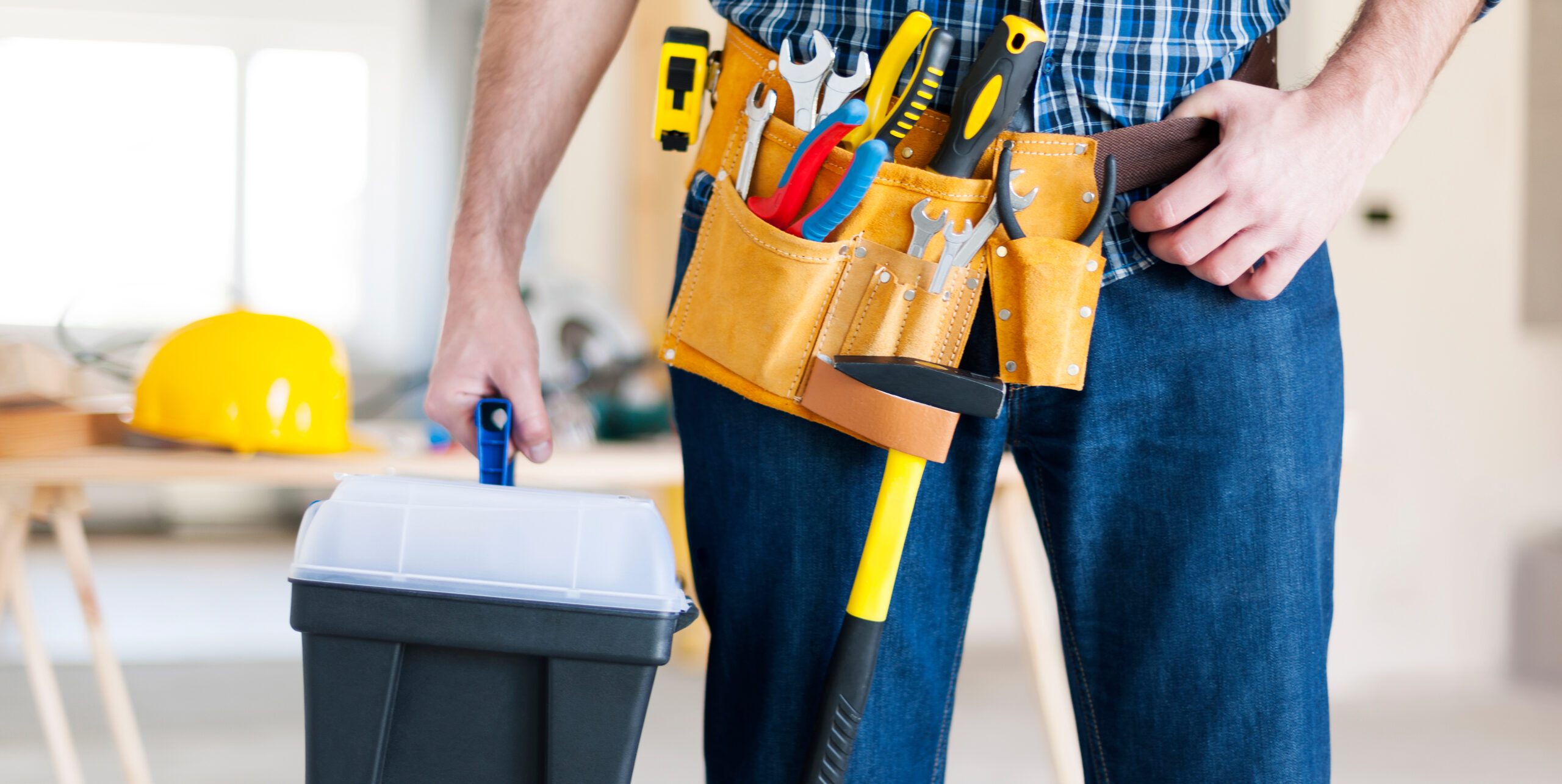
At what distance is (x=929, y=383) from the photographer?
559 mm

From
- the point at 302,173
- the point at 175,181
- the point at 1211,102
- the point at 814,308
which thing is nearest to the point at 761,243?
the point at 814,308

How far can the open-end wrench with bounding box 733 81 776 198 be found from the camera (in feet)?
2.12

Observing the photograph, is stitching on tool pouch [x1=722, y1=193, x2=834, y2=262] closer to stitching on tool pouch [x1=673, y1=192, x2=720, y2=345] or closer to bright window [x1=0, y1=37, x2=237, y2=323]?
stitching on tool pouch [x1=673, y1=192, x2=720, y2=345]

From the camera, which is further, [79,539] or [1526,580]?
[1526,580]

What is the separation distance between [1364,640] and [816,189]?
2.80m

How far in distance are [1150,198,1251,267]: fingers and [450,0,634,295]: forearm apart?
0.45 meters

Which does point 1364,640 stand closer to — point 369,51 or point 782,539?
point 782,539

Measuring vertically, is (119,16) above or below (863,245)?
above

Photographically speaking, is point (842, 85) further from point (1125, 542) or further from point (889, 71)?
point (1125, 542)

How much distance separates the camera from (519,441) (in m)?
0.72

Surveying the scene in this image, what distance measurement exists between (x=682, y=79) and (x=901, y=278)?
23cm

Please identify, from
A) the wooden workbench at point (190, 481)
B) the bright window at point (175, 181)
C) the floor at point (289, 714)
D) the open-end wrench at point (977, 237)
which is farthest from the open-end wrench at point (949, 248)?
the bright window at point (175, 181)

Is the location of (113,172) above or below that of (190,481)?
above

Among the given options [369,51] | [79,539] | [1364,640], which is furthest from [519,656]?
[369,51]
